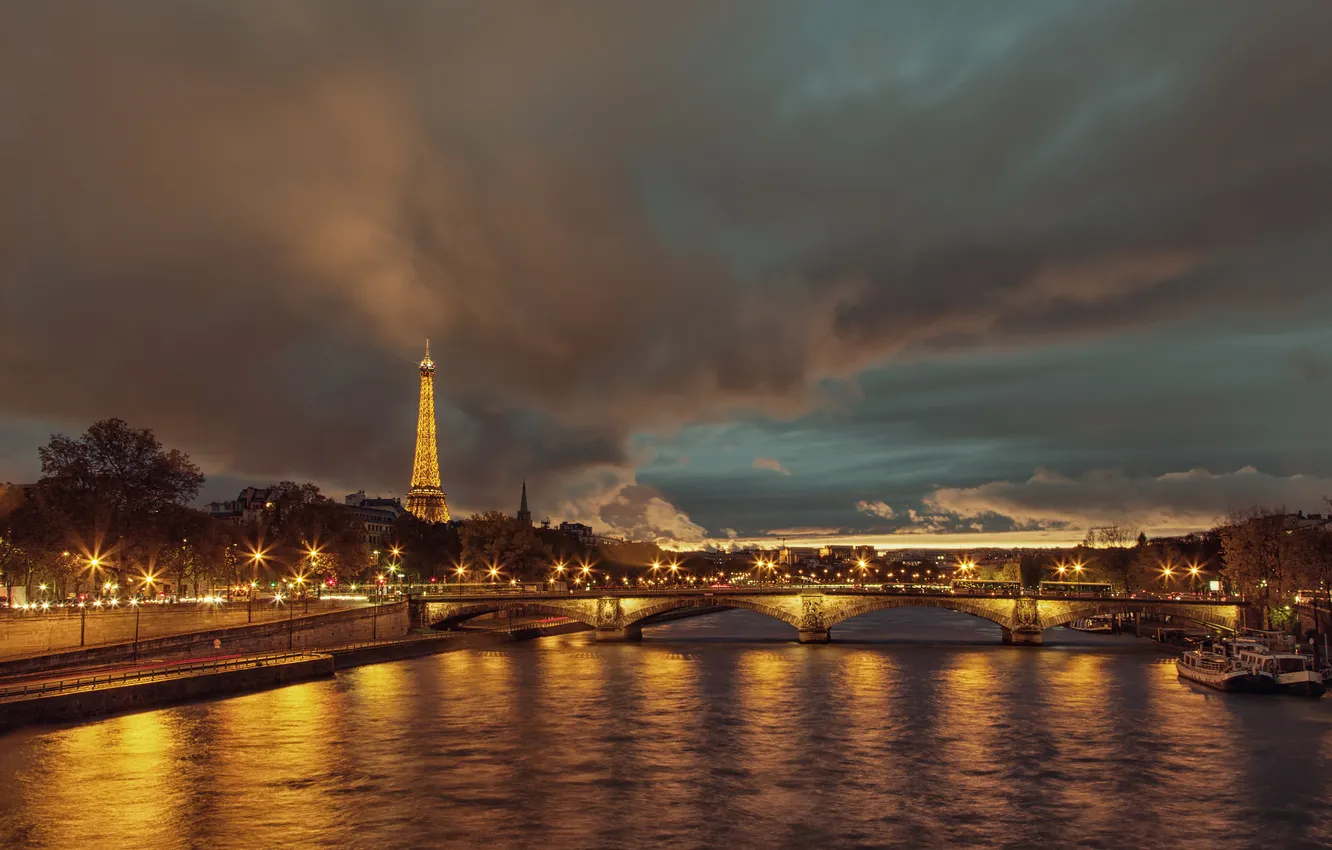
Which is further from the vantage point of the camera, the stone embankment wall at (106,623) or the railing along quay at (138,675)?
the stone embankment wall at (106,623)

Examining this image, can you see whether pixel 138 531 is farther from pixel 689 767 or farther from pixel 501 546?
pixel 501 546

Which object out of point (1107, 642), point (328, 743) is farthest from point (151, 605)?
point (1107, 642)

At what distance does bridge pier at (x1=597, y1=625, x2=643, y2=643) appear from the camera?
342ft

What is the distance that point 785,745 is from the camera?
4525 cm

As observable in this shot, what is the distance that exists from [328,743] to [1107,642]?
264ft

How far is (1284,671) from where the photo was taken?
2373 inches

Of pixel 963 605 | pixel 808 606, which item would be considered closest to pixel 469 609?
pixel 808 606

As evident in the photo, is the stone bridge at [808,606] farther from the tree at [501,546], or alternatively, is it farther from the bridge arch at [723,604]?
the tree at [501,546]

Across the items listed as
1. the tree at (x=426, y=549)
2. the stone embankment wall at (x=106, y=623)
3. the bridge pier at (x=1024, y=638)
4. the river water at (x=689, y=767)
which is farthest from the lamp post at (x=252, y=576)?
the bridge pier at (x=1024, y=638)

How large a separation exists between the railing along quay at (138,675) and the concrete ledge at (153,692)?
411mm

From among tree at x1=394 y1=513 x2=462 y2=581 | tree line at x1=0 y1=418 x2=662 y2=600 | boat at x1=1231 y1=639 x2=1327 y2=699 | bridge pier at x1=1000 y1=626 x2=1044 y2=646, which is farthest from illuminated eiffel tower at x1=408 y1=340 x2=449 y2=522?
boat at x1=1231 y1=639 x2=1327 y2=699

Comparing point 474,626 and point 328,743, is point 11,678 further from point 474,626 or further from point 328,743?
point 474,626

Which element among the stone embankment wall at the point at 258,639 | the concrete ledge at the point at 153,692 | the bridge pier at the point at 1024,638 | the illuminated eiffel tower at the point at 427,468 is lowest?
the bridge pier at the point at 1024,638

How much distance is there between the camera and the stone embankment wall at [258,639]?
55.9 meters
